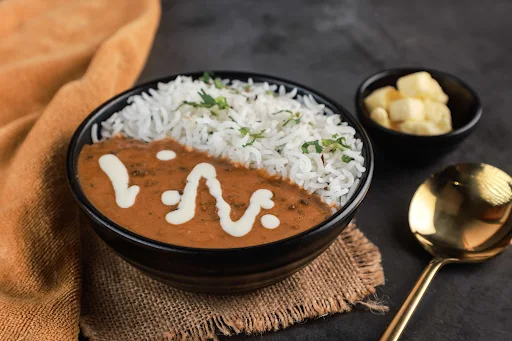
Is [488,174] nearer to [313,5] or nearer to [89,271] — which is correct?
[89,271]

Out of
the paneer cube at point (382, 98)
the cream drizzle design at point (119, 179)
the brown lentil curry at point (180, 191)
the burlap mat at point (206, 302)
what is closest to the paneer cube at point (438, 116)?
the paneer cube at point (382, 98)

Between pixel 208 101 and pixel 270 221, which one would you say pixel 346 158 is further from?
pixel 208 101

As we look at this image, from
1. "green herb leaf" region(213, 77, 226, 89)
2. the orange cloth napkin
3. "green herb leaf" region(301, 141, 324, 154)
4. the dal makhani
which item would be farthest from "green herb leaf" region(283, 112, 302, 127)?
the orange cloth napkin

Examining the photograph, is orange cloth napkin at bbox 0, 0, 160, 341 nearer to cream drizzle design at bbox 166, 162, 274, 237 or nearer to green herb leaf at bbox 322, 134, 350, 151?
cream drizzle design at bbox 166, 162, 274, 237

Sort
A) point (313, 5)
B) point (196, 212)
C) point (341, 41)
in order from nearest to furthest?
point (196, 212) < point (341, 41) < point (313, 5)

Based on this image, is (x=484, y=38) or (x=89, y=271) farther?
(x=484, y=38)

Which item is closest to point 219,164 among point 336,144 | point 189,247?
point 336,144

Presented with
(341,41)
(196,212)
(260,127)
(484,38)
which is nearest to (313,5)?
(341,41)

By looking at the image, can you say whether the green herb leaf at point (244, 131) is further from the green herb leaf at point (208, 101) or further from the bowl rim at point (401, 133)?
the bowl rim at point (401, 133)
